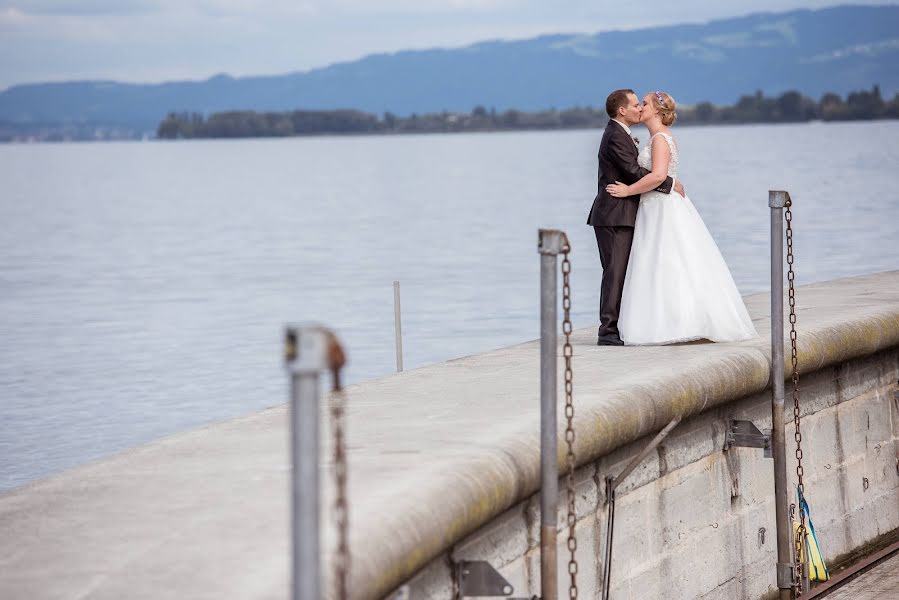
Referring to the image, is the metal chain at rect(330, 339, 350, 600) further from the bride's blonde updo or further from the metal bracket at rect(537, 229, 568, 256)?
the bride's blonde updo

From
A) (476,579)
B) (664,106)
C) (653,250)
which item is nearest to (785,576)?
(653,250)

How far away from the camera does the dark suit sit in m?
9.21

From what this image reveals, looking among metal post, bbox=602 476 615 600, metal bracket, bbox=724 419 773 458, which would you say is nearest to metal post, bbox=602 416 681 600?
metal post, bbox=602 476 615 600

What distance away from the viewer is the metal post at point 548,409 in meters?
5.67

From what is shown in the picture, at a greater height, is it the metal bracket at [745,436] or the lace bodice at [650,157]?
the lace bodice at [650,157]

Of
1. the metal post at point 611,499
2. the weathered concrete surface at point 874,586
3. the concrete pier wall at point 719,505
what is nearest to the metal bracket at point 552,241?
the concrete pier wall at point 719,505

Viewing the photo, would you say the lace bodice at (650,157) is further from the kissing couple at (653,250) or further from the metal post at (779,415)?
the metal post at (779,415)

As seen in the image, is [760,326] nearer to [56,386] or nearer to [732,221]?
[56,386]

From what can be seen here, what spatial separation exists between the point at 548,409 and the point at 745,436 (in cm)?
256

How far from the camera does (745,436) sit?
313 inches

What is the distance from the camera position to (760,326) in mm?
9750

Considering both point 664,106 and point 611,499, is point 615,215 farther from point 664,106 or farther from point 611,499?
point 611,499

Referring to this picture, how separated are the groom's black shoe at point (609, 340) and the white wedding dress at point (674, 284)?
74mm

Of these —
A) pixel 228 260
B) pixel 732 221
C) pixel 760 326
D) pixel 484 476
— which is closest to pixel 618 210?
pixel 760 326
